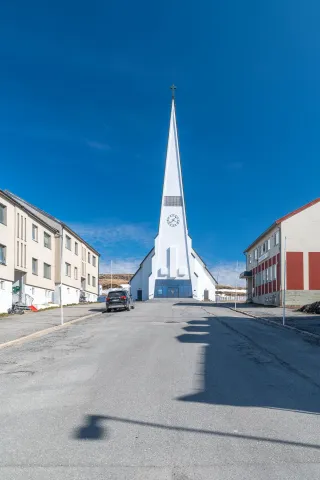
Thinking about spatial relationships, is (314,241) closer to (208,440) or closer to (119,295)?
(119,295)

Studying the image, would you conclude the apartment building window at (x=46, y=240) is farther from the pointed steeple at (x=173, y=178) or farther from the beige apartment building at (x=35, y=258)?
the pointed steeple at (x=173, y=178)

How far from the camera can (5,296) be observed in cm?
3403

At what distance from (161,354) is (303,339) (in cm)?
650

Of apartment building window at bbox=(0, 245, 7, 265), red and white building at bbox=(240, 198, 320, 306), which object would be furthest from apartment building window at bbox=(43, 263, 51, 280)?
red and white building at bbox=(240, 198, 320, 306)

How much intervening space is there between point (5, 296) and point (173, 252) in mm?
49815

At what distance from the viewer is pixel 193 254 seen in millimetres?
86312

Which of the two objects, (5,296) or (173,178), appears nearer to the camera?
(5,296)

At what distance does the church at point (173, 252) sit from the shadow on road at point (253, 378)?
210ft

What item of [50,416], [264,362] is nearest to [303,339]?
[264,362]

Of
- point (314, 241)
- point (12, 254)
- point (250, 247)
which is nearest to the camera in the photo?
point (12, 254)

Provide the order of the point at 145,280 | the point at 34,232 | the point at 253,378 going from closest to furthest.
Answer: the point at 253,378 < the point at 34,232 < the point at 145,280

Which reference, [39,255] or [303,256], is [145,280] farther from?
[39,255]

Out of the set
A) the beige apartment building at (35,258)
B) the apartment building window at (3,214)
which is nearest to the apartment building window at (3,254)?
the beige apartment building at (35,258)

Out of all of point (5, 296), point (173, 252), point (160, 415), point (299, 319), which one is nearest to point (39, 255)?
point (5, 296)
